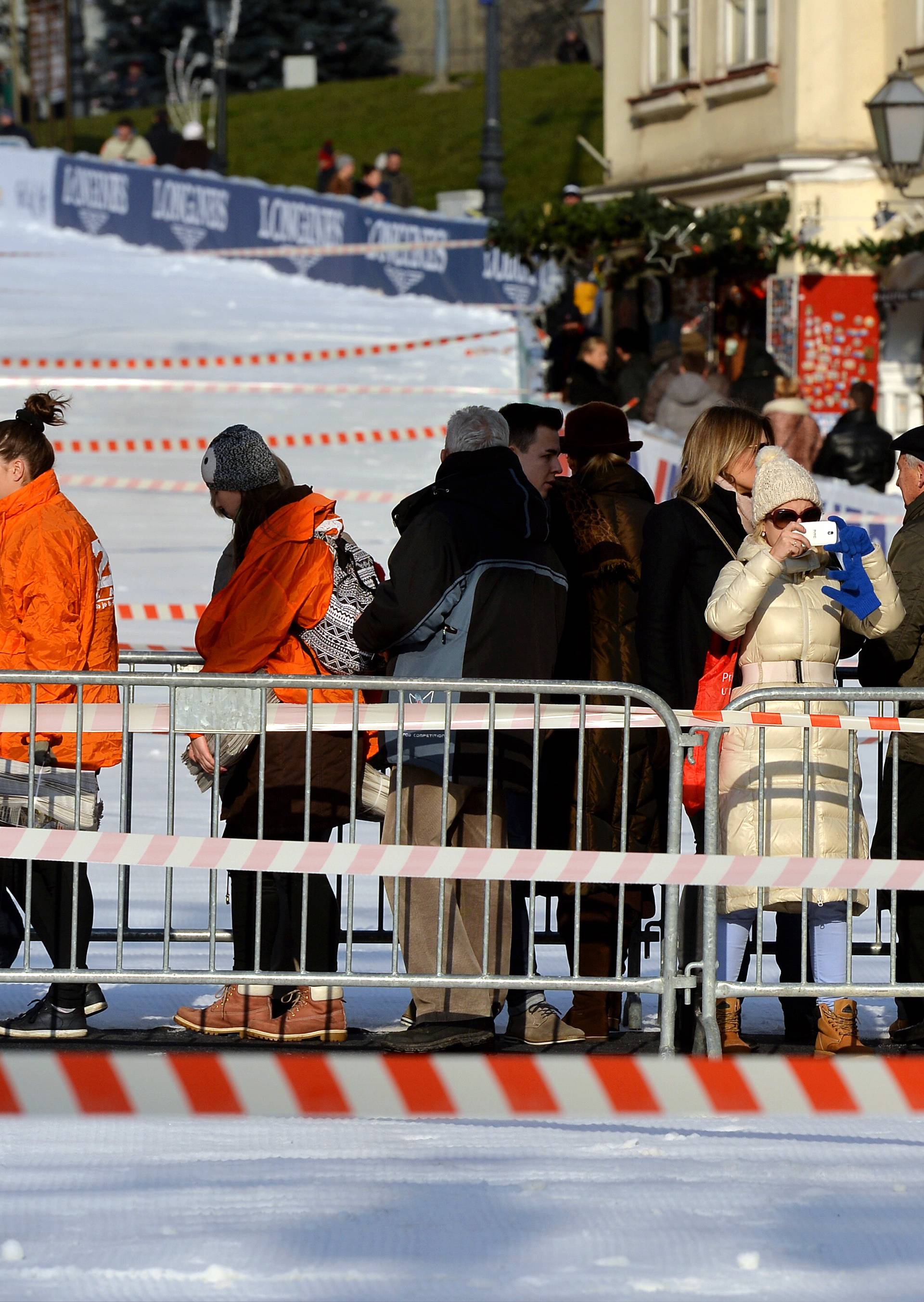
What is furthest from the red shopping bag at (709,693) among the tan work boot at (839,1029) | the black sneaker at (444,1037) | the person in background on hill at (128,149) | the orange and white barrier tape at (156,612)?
the person in background on hill at (128,149)

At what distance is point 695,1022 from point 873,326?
16.3 m

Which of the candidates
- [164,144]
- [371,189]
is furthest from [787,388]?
[164,144]

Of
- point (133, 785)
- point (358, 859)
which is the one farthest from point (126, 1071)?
point (133, 785)

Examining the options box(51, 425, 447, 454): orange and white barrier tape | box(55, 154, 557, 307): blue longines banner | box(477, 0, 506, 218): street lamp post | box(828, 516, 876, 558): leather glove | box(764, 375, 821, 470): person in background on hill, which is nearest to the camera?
box(828, 516, 876, 558): leather glove

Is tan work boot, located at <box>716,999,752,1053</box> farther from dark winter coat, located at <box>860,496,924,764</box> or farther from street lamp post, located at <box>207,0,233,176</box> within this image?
street lamp post, located at <box>207,0,233,176</box>

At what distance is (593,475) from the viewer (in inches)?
249

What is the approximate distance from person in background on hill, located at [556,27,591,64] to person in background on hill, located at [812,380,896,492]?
4688 centimetres

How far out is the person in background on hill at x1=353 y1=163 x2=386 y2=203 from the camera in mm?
35281

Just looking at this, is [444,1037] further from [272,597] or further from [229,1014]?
[272,597]

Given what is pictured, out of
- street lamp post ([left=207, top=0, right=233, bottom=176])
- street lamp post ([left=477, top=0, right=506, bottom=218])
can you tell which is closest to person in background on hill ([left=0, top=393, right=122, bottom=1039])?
street lamp post ([left=477, top=0, right=506, bottom=218])

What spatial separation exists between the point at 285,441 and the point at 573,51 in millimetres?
43563

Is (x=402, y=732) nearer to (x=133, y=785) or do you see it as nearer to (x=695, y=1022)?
(x=695, y=1022)

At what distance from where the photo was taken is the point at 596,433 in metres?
6.33

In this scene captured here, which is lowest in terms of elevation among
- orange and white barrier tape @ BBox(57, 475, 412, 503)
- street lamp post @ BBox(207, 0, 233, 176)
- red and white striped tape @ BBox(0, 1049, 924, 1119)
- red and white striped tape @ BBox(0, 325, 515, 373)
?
red and white striped tape @ BBox(0, 1049, 924, 1119)
